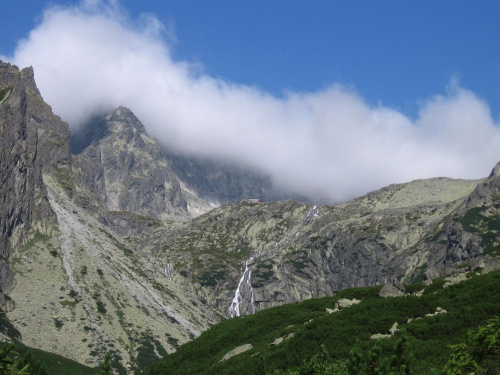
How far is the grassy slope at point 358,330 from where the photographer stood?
5744 cm

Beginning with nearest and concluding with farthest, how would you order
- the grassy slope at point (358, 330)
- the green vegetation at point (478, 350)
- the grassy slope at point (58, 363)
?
the green vegetation at point (478, 350)
the grassy slope at point (358, 330)
the grassy slope at point (58, 363)

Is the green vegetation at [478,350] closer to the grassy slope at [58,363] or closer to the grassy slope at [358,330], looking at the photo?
the grassy slope at [358,330]

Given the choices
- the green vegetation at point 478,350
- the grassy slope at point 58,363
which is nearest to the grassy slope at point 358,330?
the green vegetation at point 478,350

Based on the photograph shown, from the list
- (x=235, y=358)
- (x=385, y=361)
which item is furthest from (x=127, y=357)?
(x=385, y=361)

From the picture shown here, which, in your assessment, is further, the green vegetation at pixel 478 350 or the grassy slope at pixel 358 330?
the grassy slope at pixel 358 330

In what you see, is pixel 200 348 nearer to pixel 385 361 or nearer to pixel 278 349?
pixel 278 349

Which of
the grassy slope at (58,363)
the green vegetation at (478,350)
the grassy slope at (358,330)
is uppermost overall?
the grassy slope at (58,363)

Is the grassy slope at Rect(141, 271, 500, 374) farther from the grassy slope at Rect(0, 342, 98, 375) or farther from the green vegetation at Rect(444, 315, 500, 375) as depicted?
the grassy slope at Rect(0, 342, 98, 375)

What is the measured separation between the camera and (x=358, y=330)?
208 ft

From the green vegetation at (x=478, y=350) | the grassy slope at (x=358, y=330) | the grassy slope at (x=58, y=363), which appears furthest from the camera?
the grassy slope at (x=58, y=363)

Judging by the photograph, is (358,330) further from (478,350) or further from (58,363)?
(58,363)

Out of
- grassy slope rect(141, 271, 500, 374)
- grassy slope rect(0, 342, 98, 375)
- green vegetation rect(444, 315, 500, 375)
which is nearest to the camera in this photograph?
green vegetation rect(444, 315, 500, 375)

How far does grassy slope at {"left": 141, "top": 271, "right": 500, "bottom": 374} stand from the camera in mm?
57438

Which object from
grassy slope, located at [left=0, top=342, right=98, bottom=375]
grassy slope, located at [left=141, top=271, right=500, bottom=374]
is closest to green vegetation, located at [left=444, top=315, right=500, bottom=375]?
grassy slope, located at [left=141, top=271, right=500, bottom=374]
